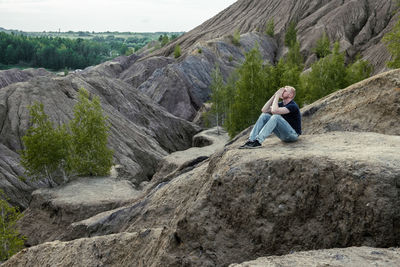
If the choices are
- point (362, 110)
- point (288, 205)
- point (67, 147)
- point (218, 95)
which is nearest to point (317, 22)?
point (218, 95)

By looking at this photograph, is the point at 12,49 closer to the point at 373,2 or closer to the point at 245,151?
the point at 373,2

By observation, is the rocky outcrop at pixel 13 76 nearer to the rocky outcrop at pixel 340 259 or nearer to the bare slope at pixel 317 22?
the bare slope at pixel 317 22

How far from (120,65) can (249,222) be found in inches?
4010

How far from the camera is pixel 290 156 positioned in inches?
344

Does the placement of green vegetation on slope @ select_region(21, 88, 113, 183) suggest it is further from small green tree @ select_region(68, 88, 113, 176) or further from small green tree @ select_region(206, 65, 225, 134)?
small green tree @ select_region(206, 65, 225, 134)

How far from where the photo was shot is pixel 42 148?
93.0 ft

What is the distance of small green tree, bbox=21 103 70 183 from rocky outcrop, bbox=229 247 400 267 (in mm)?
25462

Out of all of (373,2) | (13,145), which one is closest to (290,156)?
(13,145)

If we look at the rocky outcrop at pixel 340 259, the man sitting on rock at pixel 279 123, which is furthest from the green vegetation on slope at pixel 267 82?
the rocky outcrop at pixel 340 259

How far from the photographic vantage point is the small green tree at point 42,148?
28.2 meters

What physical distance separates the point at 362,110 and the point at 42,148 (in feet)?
78.0

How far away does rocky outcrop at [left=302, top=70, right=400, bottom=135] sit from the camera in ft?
44.2

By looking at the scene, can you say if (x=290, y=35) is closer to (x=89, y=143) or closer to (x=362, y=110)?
(x=89, y=143)

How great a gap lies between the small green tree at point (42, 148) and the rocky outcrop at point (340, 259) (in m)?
25.5
